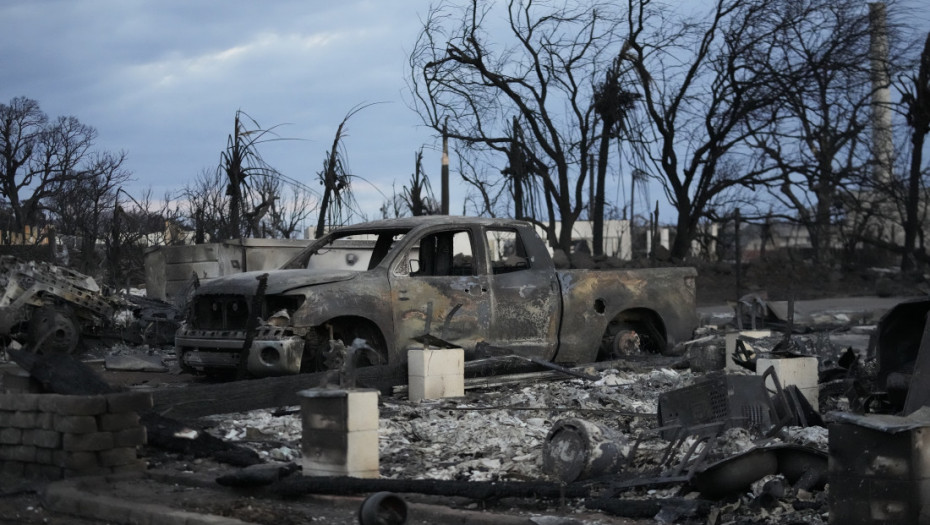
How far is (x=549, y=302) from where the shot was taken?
37.3 feet

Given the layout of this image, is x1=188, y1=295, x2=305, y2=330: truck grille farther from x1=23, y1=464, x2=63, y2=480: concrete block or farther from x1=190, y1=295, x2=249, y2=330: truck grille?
x1=23, y1=464, x2=63, y2=480: concrete block

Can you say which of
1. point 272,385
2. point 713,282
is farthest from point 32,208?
point 272,385

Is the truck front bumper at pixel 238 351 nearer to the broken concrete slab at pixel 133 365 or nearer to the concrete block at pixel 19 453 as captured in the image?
the broken concrete slab at pixel 133 365

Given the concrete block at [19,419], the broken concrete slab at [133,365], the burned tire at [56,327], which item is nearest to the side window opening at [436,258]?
the broken concrete slab at [133,365]

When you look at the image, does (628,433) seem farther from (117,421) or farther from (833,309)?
(833,309)

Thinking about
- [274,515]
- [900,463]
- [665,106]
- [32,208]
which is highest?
[665,106]

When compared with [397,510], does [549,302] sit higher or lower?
higher

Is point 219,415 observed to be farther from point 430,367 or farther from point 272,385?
point 430,367

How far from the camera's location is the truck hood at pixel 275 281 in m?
9.81

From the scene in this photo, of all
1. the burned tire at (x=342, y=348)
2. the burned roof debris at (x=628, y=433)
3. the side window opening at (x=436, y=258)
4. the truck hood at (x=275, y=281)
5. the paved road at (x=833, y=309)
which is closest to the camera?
the burned roof debris at (x=628, y=433)

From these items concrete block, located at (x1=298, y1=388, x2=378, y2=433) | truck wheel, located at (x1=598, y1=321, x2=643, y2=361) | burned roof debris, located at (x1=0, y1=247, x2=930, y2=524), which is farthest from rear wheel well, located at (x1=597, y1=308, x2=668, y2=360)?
concrete block, located at (x1=298, y1=388, x2=378, y2=433)

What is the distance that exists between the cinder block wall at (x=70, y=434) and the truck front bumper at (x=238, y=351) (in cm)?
280

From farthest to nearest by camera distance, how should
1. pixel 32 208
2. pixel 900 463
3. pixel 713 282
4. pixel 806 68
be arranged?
pixel 713 282 < pixel 32 208 < pixel 806 68 < pixel 900 463

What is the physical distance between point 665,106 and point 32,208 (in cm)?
1639
